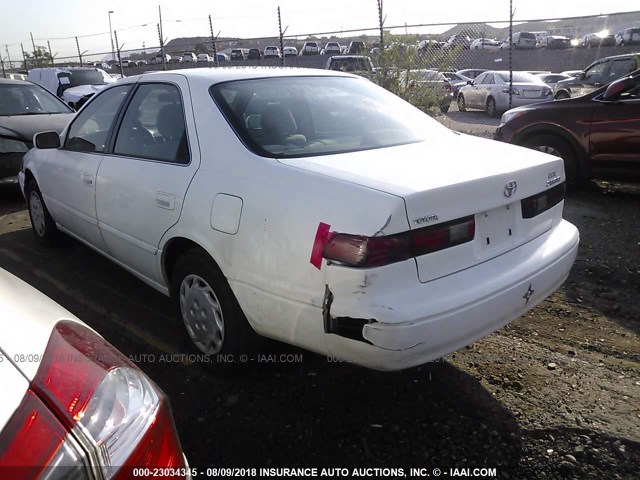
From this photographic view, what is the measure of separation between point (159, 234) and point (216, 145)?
2.22ft

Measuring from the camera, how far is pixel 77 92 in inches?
574

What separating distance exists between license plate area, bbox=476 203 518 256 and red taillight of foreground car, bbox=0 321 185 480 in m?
1.58

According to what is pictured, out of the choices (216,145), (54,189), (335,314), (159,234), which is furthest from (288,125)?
(54,189)

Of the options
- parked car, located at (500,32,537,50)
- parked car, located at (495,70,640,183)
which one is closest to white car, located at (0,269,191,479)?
parked car, located at (495,70,640,183)

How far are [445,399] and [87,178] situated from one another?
2.94 meters

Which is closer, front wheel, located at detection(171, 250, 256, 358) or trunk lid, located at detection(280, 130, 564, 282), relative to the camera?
trunk lid, located at detection(280, 130, 564, 282)

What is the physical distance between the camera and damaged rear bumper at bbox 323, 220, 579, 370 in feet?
6.91

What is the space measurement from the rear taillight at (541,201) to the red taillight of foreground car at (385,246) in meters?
0.64

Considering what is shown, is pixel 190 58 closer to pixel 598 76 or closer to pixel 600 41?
pixel 600 41

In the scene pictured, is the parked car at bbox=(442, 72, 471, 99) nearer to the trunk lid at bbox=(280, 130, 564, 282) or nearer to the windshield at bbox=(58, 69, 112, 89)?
the windshield at bbox=(58, 69, 112, 89)

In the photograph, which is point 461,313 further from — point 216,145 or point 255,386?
point 216,145

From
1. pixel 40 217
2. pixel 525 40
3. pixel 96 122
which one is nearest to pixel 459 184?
pixel 96 122

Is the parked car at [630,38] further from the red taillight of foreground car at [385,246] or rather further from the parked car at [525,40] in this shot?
the red taillight of foreground car at [385,246]

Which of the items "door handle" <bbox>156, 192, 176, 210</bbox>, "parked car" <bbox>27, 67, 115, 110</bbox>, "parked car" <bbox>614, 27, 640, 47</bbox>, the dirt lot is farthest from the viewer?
"parked car" <bbox>614, 27, 640, 47</bbox>
